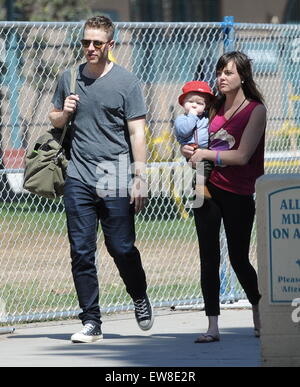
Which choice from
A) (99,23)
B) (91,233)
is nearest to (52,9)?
(99,23)

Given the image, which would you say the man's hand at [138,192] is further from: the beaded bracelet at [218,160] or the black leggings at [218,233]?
the beaded bracelet at [218,160]

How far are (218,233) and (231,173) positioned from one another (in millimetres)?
412

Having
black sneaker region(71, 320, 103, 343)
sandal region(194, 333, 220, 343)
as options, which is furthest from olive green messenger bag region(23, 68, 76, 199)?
sandal region(194, 333, 220, 343)

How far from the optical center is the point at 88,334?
7699mm

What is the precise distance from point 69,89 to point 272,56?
457cm

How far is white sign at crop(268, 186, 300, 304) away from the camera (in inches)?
243

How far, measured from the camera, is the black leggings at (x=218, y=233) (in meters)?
7.46

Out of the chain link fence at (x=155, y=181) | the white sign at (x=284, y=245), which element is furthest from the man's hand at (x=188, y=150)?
the chain link fence at (x=155, y=181)

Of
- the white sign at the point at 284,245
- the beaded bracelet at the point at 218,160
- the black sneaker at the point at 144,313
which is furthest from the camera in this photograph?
the black sneaker at the point at 144,313

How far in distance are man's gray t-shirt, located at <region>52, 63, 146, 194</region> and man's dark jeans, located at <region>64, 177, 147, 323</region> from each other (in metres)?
0.10

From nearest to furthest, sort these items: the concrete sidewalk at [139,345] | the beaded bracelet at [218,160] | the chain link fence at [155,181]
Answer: the concrete sidewalk at [139,345] → the beaded bracelet at [218,160] → the chain link fence at [155,181]

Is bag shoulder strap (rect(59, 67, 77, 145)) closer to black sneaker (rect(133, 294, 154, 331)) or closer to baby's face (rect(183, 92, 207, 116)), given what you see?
baby's face (rect(183, 92, 207, 116))

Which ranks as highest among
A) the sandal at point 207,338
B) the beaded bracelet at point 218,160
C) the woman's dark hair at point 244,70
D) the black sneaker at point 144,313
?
the woman's dark hair at point 244,70

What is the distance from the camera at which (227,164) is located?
7363mm
